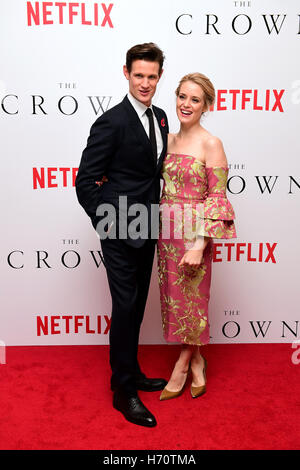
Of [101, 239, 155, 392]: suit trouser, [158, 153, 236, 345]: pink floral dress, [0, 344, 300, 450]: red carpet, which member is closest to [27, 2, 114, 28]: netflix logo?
[158, 153, 236, 345]: pink floral dress

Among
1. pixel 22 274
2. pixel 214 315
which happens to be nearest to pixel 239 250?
pixel 214 315

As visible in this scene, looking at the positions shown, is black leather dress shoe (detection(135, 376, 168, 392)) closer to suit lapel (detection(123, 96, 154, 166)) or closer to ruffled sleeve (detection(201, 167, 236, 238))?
ruffled sleeve (detection(201, 167, 236, 238))

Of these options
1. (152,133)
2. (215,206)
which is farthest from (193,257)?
(152,133)

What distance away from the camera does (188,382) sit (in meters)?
2.47

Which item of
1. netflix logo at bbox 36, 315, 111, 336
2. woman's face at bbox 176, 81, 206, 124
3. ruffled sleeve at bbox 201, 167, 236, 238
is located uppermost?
woman's face at bbox 176, 81, 206, 124

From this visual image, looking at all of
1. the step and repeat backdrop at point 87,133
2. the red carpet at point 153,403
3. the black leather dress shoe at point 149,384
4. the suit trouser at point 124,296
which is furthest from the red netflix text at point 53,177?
the black leather dress shoe at point 149,384

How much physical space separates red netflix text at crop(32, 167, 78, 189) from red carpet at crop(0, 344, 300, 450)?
94cm

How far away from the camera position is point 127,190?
2.08 metres

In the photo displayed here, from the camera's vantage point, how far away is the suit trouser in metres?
2.12

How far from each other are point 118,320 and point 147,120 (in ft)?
2.84

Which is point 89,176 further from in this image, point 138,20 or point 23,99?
point 138,20

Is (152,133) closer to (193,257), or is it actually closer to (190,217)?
(190,217)

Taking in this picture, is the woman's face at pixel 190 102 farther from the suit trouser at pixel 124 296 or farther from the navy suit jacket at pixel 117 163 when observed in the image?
the suit trouser at pixel 124 296
